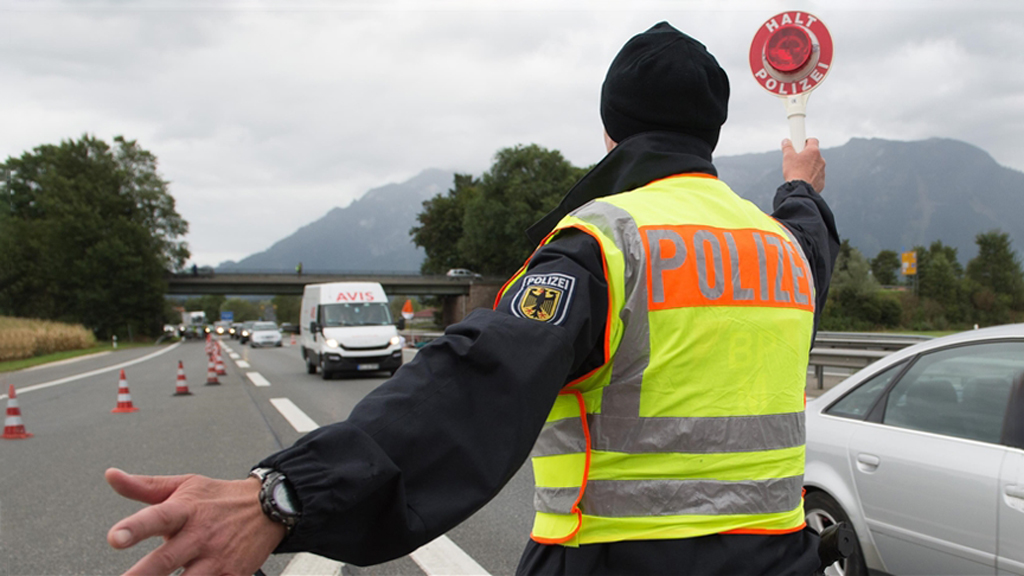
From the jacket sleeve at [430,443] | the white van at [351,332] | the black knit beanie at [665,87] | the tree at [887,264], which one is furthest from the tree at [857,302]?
the tree at [887,264]

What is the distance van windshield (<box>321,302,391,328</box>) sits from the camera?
688 inches

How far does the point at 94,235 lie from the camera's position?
2303 inches

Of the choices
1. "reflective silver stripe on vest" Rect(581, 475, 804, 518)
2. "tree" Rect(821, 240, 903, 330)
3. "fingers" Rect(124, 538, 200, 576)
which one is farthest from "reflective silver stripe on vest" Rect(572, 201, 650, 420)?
"tree" Rect(821, 240, 903, 330)

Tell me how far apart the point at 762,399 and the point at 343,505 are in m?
0.85

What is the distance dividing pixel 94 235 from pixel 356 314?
51.3m

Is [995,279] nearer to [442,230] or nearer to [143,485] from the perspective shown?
[143,485]

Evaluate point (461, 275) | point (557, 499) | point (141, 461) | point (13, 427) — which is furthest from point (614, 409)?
point (461, 275)

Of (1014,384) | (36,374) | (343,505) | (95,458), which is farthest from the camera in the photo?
(36,374)

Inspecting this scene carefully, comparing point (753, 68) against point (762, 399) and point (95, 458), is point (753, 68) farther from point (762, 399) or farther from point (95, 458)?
point (95, 458)

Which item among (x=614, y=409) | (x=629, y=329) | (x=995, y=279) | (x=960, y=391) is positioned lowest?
(x=995, y=279)

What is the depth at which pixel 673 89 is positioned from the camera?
1.49 m

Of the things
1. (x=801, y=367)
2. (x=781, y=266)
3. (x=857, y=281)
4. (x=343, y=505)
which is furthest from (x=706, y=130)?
(x=857, y=281)

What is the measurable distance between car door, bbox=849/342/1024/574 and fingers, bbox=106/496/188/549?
127 inches

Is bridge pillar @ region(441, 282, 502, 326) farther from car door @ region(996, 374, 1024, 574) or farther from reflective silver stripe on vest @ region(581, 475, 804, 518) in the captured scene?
reflective silver stripe on vest @ region(581, 475, 804, 518)
